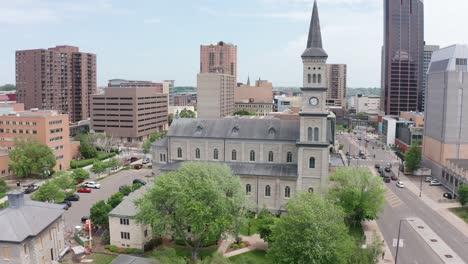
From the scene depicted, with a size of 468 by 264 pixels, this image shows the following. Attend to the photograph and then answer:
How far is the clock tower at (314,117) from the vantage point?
60.5m

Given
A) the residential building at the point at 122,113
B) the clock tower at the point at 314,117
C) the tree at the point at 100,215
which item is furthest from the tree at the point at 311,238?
the residential building at the point at 122,113

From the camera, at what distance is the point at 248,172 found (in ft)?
213

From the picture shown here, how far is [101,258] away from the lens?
47469mm

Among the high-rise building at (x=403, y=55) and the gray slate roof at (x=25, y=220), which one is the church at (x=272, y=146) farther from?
the high-rise building at (x=403, y=55)

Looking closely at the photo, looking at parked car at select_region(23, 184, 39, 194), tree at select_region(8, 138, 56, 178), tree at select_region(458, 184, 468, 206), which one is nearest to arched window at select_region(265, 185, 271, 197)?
tree at select_region(458, 184, 468, 206)

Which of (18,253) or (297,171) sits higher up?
(297,171)

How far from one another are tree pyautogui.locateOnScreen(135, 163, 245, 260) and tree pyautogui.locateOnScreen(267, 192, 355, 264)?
6432mm

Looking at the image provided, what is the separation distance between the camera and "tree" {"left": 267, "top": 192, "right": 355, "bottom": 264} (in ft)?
123

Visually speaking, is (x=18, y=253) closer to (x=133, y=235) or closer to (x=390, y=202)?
(x=133, y=235)

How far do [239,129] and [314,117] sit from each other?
14326 millimetres

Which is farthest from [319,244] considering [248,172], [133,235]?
[248,172]

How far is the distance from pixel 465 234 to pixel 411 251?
12.4 m

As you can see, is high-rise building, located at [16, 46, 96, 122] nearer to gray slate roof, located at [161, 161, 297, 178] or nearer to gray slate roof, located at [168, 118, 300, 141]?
gray slate roof, located at [168, 118, 300, 141]

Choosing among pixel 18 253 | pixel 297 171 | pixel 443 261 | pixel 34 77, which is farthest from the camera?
pixel 34 77
